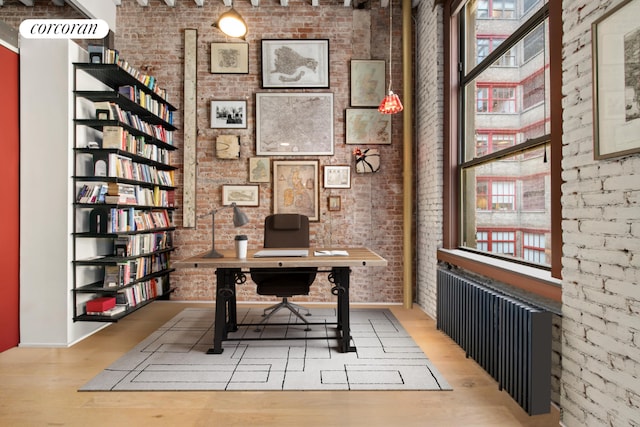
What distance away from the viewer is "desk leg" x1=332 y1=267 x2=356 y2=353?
3.25m

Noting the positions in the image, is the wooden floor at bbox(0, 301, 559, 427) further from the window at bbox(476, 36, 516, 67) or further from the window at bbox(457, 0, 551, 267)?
the window at bbox(476, 36, 516, 67)

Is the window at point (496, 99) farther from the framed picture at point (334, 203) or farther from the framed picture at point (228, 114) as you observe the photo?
the framed picture at point (228, 114)

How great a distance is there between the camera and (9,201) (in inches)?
131

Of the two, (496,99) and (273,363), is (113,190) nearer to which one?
(273,363)

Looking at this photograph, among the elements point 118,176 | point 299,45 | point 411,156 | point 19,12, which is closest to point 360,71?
point 299,45

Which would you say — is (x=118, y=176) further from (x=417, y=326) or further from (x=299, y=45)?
(x=417, y=326)

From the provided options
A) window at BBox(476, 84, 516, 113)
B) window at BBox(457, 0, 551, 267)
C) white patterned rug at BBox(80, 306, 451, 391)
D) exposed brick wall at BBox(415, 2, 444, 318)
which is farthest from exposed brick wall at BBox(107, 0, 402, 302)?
window at BBox(476, 84, 516, 113)

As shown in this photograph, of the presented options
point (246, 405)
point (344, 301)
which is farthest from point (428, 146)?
point (246, 405)

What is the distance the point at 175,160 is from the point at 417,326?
145 inches

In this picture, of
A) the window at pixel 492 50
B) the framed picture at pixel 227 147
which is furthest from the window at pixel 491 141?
the framed picture at pixel 227 147

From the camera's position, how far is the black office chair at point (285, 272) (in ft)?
11.8

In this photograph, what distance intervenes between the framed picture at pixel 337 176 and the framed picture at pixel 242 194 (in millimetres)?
926

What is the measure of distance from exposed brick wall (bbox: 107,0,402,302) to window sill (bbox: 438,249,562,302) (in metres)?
1.54

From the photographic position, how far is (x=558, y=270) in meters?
2.21
